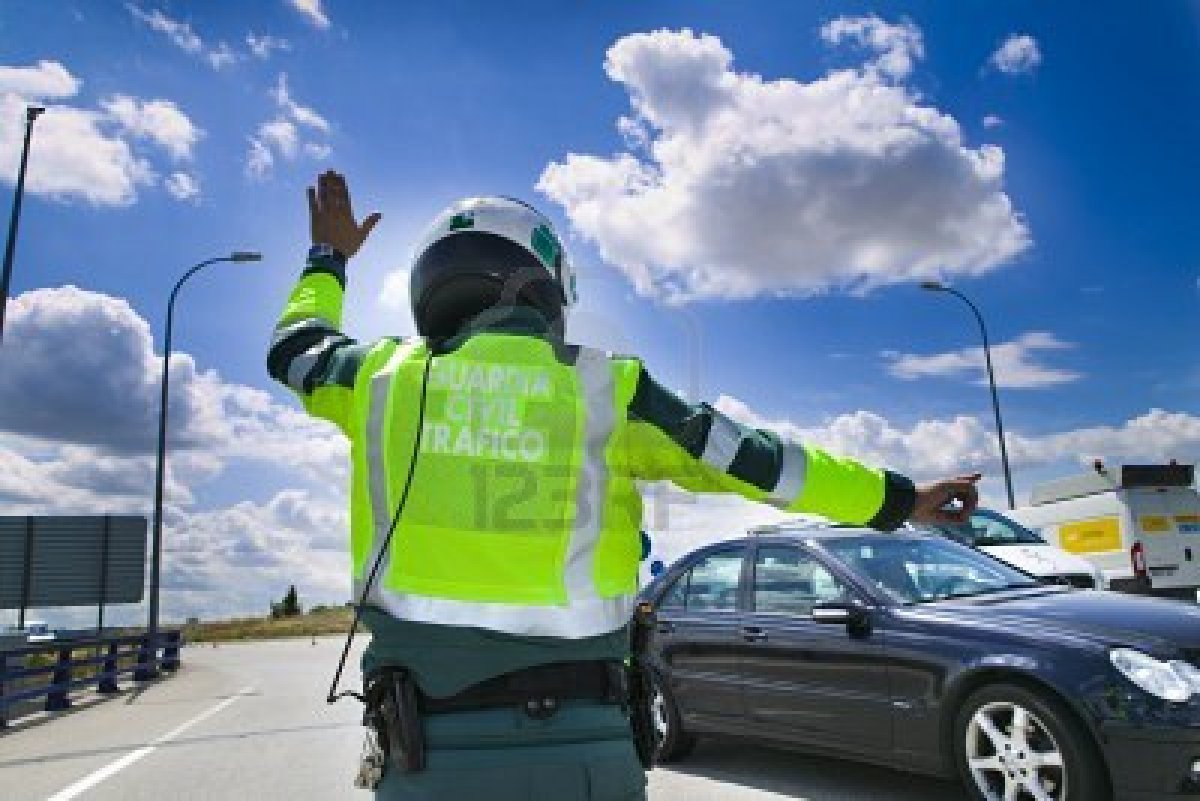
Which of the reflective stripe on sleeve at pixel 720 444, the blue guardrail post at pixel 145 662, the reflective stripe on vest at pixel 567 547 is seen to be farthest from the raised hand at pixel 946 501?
the blue guardrail post at pixel 145 662

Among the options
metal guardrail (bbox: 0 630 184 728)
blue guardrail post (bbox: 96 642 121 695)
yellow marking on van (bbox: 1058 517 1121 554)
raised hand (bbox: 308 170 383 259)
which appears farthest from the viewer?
blue guardrail post (bbox: 96 642 121 695)

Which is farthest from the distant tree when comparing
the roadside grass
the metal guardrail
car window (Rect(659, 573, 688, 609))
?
car window (Rect(659, 573, 688, 609))

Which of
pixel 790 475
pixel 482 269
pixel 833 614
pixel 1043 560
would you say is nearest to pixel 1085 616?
pixel 833 614

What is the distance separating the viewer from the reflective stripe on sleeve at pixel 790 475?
2502 mm

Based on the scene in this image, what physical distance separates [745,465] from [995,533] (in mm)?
12136

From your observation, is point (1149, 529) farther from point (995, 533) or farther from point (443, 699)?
point (443, 699)

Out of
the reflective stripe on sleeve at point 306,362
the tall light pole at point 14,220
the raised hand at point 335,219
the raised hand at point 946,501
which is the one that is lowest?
the raised hand at point 946,501

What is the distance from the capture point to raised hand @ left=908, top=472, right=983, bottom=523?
2.76 m

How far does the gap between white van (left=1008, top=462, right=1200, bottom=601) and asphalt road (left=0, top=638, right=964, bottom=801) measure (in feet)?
29.6

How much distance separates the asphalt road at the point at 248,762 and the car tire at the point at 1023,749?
35.3 inches

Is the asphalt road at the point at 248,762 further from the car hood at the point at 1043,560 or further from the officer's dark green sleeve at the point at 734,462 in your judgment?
the car hood at the point at 1043,560

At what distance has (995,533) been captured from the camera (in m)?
13.6

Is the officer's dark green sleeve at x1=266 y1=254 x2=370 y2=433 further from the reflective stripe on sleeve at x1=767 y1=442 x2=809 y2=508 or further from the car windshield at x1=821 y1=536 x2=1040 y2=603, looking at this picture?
the car windshield at x1=821 y1=536 x2=1040 y2=603

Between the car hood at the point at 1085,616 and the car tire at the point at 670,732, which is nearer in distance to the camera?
the car hood at the point at 1085,616
